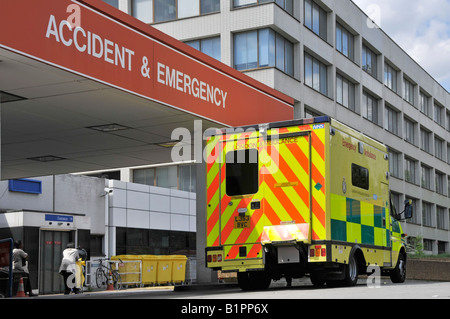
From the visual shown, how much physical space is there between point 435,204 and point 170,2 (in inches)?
1307

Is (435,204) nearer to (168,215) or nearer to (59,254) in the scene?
(168,215)

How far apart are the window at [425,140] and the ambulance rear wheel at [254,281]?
48.2 meters

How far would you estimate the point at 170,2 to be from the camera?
41.1 m

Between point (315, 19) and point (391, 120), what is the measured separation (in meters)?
15.6

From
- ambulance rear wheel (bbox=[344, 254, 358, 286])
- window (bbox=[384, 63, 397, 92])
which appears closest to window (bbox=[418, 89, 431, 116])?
window (bbox=[384, 63, 397, 92])

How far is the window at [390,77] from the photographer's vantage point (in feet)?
179

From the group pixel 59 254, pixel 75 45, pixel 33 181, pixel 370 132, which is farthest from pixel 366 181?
pixel 370 132

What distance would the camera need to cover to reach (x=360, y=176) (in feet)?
52.1

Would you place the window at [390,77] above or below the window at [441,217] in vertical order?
above

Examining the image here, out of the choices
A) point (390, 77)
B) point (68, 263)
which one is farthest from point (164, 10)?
point (68, 263)

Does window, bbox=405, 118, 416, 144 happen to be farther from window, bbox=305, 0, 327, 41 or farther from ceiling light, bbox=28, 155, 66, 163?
ceiling light, bbox=28, 155, 66, 163

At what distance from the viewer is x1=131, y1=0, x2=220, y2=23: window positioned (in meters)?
39.4

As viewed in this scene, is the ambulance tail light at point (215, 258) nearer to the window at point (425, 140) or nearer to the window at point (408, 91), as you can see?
the window at point (408, 91)

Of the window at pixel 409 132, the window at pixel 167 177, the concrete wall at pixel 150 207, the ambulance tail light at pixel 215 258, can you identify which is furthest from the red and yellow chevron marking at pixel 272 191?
the window at pixel 409 132
